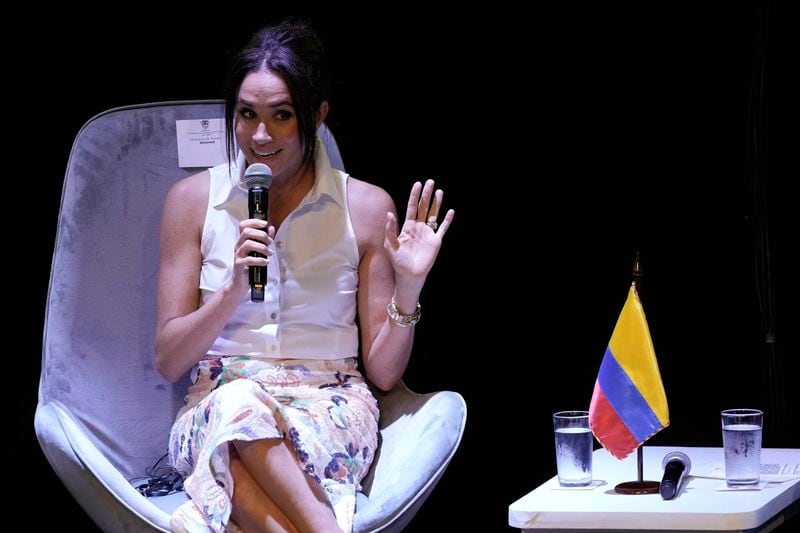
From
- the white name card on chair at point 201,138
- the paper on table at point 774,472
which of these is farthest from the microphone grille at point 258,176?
the paper on table at point 774,472

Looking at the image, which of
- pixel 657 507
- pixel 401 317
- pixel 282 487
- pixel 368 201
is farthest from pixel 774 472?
pixel 368 201

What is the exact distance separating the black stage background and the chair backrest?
35 centimetres

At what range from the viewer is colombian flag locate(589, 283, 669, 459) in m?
2.03

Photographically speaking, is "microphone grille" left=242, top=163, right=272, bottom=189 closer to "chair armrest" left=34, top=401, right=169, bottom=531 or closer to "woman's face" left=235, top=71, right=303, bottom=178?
"woman's face" left=235, top=71, right=303, bottom=178

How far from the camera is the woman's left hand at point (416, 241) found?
2328mm

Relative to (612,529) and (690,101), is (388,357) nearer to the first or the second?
(612,529)

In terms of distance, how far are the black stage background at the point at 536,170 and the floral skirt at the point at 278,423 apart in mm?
643

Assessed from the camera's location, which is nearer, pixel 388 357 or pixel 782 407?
pixel 388 357

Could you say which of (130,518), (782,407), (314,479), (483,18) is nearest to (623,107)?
(483,18)

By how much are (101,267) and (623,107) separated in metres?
1.31

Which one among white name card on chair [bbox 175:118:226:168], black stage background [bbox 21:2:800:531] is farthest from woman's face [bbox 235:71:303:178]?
black stage background [bbox 21:2:800:531]

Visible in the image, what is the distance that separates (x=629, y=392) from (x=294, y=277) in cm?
77

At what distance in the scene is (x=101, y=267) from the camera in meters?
2.55

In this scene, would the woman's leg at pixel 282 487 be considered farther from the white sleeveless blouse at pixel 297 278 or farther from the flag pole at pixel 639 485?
the flag pole at pixel 639 485
